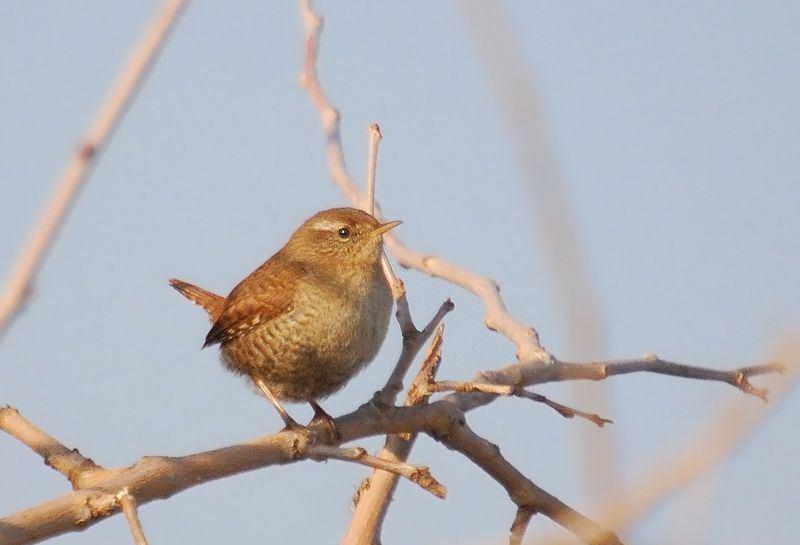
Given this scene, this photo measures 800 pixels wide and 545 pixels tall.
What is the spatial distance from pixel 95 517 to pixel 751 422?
3.70 ft

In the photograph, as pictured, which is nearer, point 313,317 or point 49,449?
point 49,449

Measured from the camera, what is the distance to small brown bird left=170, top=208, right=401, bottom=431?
4457 millimetres

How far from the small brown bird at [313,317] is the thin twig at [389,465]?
1738 millimetres

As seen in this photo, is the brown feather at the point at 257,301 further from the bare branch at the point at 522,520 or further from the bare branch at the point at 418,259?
the bare branch at the point at 522,520

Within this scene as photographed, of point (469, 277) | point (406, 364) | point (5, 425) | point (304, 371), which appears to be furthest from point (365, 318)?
point (5, 425)

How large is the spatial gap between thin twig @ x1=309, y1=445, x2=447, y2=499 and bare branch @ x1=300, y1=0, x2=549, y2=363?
987mm

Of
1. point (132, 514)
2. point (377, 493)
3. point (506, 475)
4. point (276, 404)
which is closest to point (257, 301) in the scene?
point (276, 404)

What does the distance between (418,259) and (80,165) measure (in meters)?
2.39

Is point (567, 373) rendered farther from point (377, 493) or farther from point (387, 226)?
point (387, 226)

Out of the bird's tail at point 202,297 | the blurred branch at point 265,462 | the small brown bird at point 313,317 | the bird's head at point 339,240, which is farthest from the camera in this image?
the bird's tail at point 202,297

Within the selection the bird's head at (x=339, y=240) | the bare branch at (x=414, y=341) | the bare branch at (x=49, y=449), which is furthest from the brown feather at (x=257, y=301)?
the bare branch at (x=49, y=449)

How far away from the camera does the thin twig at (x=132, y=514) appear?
1.70 m

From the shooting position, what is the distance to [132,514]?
1.85m

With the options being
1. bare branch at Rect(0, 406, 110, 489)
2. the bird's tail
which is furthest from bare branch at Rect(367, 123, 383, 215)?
the bird's tail
